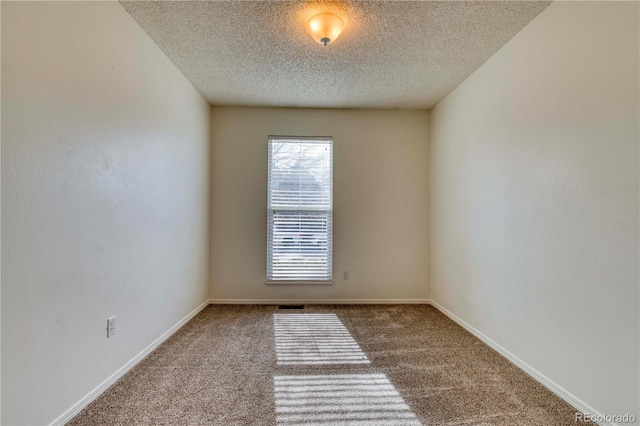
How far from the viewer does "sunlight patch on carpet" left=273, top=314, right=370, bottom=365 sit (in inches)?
91.5

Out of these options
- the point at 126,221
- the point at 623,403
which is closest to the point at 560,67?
the point at 623,403

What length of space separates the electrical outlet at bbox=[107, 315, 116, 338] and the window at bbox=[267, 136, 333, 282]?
204 centimetres

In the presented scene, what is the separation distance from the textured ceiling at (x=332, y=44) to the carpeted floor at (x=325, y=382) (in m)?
2.55

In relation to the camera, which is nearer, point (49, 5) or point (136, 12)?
point (49, 5)

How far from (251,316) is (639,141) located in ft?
11.2

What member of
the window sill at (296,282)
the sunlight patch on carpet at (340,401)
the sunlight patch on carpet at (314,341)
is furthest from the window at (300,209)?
the sunlight patch on carpet at (340,401)

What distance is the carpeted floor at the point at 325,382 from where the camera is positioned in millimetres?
1644

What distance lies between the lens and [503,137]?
2471 millimetres

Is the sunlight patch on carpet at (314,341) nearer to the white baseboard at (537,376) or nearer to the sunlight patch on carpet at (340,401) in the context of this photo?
the sunlight patch on carpet at (340,401)

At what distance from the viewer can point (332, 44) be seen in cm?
245

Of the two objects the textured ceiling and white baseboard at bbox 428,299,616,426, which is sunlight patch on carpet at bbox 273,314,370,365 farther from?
the textured ceiling

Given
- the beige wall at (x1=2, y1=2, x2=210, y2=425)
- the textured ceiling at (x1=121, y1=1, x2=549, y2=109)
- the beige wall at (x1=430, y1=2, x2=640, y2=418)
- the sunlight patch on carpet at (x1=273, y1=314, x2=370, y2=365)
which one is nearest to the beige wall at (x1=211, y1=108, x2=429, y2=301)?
the textured ceiling at (x1=121, y1=1, x2=549, y2=109)

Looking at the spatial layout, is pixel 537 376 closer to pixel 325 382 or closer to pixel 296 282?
pixel 325 382

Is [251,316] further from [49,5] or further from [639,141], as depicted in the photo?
[639,141]
